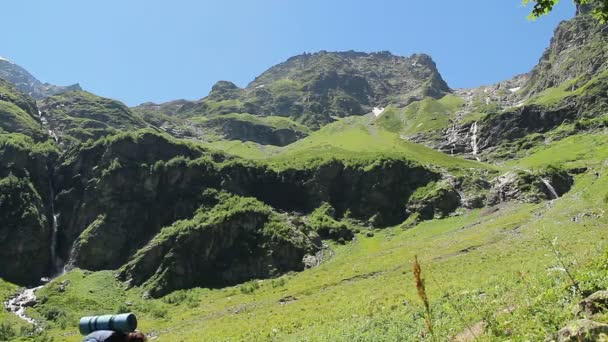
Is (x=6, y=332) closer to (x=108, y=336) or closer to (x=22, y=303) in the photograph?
(x=22, y=303)

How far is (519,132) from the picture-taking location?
18212cm

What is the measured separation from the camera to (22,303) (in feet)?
284

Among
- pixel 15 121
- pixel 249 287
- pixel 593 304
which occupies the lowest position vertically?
pixel 249 287

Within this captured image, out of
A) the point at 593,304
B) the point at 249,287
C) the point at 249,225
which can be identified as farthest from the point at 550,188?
the point at 593,304

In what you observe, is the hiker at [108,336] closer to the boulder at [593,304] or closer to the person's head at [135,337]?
the person's head at [135,337]

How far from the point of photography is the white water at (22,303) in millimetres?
80250

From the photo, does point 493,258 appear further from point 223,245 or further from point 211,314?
point 223,245

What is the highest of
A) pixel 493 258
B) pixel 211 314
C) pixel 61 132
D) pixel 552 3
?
pixel 61 132

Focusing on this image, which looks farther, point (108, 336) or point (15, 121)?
point (15, 121)

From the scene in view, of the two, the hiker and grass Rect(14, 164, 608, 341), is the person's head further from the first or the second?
grass Rect(14, 164, 608, 341)

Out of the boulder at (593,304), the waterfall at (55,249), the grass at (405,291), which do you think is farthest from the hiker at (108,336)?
the waterfall at (55,249)

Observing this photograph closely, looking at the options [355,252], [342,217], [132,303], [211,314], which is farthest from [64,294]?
[342,217]

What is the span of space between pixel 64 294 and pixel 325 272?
159ft

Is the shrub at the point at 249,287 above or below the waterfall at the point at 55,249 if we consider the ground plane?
below
